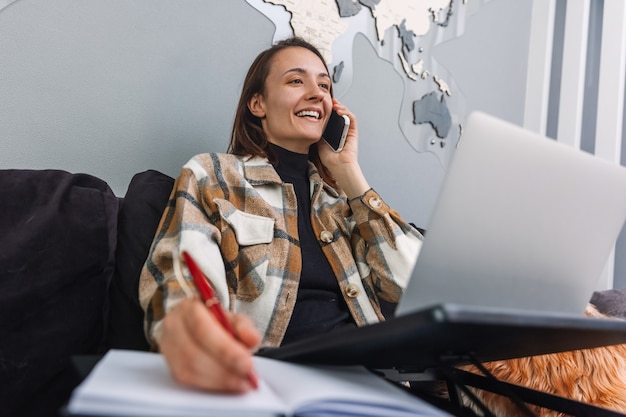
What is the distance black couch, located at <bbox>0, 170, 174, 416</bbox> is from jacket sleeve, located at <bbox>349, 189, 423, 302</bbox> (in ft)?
1.42

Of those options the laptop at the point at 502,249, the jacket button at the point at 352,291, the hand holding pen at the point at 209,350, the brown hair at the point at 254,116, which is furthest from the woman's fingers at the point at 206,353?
the brown hair at the point at 254,116

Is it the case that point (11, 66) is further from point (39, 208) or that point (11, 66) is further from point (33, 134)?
point (39, 208)

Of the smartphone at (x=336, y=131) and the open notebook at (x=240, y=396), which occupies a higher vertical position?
the smartphone at (x=336, y=131)

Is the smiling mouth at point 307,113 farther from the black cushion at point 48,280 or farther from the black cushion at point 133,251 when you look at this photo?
the black cushion at point 48,280

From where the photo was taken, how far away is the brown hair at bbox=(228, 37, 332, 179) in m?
1.31

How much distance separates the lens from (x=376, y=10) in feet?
5.66

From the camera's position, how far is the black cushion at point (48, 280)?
2.78 ft

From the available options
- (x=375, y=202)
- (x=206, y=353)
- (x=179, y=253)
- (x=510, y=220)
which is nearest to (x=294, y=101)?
(x=375, y=202)

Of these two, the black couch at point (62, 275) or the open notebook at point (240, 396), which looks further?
the black couch at point (62, 275)

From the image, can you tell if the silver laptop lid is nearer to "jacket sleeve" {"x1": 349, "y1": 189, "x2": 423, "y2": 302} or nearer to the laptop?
the laptop

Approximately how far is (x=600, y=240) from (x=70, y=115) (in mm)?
1080

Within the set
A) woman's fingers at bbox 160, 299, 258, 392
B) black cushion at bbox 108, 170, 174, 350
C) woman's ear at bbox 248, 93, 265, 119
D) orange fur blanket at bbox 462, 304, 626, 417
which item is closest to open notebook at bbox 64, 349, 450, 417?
woman's fingers at bbox 160, 299, 258, 392

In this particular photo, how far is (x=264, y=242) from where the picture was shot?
1052 mm

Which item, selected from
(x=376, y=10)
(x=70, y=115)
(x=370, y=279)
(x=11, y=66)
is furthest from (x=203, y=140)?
(x=376, y=10)
